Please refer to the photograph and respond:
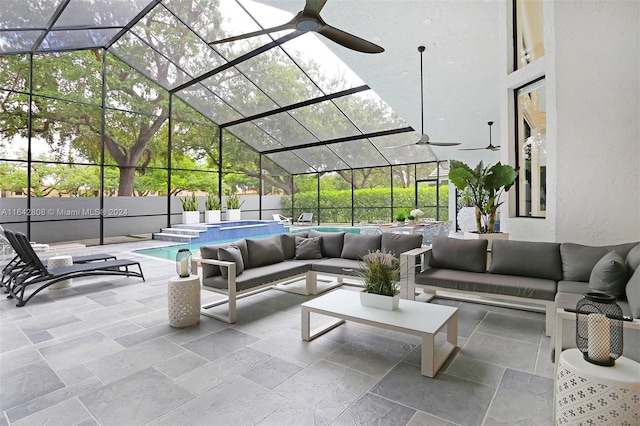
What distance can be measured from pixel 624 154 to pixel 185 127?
14112mm

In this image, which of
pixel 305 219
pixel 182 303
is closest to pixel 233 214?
pixel 305 219

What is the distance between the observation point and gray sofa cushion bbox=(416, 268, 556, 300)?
10.7 ft

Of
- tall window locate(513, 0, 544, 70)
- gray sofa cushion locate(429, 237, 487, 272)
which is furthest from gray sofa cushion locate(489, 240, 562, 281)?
tall window locate(513, 0, 544, 70)

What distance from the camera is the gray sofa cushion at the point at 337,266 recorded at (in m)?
4.30

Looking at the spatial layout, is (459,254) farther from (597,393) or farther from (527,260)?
(597,393)

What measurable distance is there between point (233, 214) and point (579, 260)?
1184cm

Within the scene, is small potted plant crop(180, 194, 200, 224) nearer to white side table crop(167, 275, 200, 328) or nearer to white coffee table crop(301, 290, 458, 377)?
white side table crop(167, 275, 200, 328)

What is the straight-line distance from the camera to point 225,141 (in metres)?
13.6

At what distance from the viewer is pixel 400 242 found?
4555mm

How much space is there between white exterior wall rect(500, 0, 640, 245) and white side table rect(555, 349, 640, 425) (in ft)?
9.00

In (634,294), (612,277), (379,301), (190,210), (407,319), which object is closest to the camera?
(634,294)

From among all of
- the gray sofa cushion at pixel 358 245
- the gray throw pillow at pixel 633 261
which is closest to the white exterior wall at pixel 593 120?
the gray throw pillow at pixel 633 261

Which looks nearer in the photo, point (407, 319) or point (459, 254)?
point (407, 319)

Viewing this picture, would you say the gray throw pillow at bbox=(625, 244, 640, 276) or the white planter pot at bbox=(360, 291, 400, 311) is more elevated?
the gray throw pillow at bbox=(625, 244, 640, 276)
